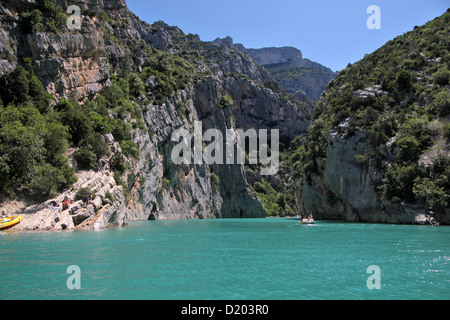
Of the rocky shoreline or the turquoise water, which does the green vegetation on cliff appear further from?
the rocky shoreline

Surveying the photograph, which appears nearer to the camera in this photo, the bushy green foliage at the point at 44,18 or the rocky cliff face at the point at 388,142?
the bushy green foliage at the point at 44,18

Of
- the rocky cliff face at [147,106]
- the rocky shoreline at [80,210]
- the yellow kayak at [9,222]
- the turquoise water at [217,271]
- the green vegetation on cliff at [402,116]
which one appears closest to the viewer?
the turquoise water at [217,271]

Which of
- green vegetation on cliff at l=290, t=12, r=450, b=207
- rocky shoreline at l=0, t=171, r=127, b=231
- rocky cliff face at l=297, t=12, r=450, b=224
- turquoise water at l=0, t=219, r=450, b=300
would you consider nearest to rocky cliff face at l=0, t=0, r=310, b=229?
rocky shoreline at l=0, t=171, r=127, b=231

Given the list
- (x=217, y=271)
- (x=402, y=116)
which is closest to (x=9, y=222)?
(x=217, y=271)

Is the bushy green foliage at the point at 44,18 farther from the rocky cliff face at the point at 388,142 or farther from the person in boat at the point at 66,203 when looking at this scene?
the rocky cliff face at the point at 388,142

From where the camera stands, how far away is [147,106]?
67.2 m

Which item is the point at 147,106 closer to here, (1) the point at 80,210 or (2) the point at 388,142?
(1) the point at 80,210

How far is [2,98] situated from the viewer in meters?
36.1

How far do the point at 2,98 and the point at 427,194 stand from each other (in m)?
50.7

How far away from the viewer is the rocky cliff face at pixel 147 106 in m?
38.6

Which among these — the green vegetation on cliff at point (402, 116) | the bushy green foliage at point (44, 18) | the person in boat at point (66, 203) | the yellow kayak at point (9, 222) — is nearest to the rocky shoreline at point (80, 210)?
the person in boat at point (66, 203)

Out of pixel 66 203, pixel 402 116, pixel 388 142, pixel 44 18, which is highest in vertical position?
pixel 44 18

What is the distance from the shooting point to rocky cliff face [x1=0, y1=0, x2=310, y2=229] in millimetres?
38594

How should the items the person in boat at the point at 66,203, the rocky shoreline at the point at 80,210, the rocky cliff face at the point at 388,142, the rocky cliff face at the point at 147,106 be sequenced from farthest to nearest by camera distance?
1. the rocky cliff face at the point at 388,142
2. the rocky cliff face at the point at 147,106
3. the person in boat at the point at 66,203
4. the rocky shoreline at the point at 80,210
